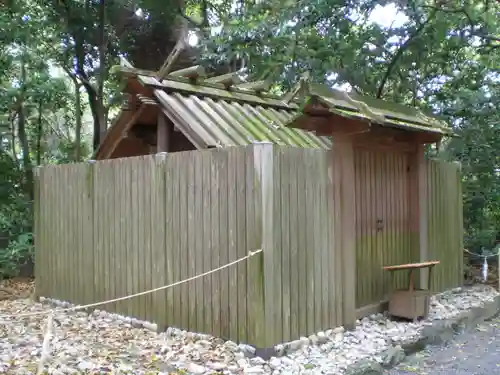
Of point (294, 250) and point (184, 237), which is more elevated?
point (184, 237)

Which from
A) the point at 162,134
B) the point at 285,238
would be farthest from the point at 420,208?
the point at 162,134

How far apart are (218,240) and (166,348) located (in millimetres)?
1209

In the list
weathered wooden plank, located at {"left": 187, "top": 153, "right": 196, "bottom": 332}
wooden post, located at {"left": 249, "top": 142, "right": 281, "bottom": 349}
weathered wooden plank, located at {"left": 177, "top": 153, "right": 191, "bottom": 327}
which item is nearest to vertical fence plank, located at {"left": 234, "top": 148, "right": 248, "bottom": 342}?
wooden post, located at {"left": 249, "top": 142, "right": 281, "bottom": 349}

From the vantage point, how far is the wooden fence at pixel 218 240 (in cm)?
490

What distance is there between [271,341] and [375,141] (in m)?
2.97

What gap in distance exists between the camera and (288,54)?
951 cm

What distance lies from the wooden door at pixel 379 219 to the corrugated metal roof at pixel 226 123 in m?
0.88

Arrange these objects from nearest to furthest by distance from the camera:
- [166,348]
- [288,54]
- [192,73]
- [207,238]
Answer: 1. [166,348]
2. [207,238]
3. [192,73]
4. [288,54]

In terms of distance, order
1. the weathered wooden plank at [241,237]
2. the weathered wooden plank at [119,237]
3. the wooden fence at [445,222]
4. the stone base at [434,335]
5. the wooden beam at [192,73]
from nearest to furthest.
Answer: the stone base at [434,335], the weathered wooden plank at [241,237], the weathered wooden plank at [119,237], the wooden beam at [192,73], the wooden fence at [445,222]

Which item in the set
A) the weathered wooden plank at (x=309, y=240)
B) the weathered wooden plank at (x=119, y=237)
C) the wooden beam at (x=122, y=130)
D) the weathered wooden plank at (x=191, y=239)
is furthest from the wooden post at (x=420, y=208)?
the weathered wooden plank at (x=119, y=237)

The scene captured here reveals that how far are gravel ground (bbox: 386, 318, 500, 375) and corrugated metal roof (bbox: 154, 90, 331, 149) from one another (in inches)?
112

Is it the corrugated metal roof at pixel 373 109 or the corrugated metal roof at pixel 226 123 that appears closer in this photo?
the corrugated metal roof at pixel 373 109

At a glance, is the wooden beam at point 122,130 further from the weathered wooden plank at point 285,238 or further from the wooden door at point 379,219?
the wooden door at point 379,219

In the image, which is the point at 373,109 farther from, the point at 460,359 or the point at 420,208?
the point at 460,359
